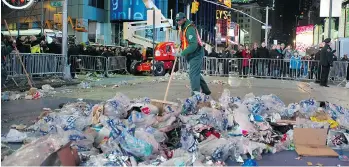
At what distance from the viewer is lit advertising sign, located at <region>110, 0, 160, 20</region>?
124 ft

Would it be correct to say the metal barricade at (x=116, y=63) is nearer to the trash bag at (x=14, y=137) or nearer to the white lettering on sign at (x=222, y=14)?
the trash bag at (x=14, y=137)

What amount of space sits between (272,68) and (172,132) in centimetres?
1496

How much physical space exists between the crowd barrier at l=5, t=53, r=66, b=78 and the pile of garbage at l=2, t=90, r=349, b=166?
19.8 ft

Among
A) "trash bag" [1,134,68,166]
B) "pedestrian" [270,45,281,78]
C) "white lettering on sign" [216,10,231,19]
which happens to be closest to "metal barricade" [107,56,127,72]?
"pedestrian" [270,45,281,78]

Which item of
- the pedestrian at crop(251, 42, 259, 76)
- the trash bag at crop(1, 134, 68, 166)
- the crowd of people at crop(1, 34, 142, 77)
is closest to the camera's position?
the trash bag at crop(1, 134, 68, 166)

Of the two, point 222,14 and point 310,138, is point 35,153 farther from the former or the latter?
point 222,14

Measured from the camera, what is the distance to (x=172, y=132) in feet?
17.7

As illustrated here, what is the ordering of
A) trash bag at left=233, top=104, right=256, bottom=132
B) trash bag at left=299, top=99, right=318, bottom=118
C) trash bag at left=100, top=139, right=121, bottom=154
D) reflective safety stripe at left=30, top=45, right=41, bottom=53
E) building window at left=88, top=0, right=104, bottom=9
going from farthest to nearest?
1. building window at left=88, top=0, right=104, bottom=9
2. reflective safety stripe at left=30, top=45, right=41, bottom=53
3. trash bag at left=299, top=99, right=318, bottom=118
4. trash bag at left=233, top=104, right=256, bottom=132
5. trash bag at left=100, top=139, right=121, bottom=154

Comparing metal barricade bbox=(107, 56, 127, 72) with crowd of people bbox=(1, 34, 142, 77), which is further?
metal barricade bbox=(107, 56, 127, 72)

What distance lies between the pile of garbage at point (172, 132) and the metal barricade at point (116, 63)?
12623 millimetres

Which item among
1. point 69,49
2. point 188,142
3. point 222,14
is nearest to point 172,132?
point 188,142

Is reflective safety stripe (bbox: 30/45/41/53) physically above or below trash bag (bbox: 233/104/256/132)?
above

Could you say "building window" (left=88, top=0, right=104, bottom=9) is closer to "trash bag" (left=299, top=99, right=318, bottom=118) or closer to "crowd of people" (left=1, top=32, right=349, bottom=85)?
"crowd of people" (left=1, top=32, right=349, bottom=85)

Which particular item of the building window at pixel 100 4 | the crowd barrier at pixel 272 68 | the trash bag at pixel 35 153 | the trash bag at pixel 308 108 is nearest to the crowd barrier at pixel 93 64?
the crowd barrier at pixel 272 68
